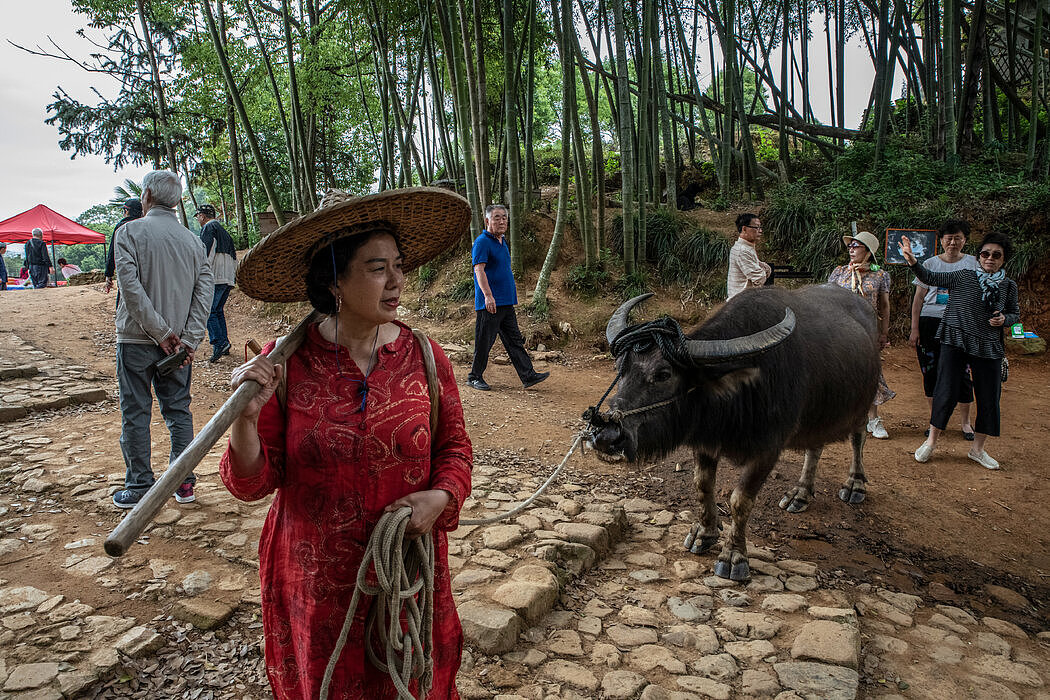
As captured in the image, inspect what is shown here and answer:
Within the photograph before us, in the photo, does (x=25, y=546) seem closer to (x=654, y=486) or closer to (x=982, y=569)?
(x=654, y=486)

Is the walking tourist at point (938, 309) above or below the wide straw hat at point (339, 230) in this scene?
below

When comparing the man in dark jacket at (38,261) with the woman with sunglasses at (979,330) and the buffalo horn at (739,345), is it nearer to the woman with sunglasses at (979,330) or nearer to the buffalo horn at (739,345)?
the buffalo horn at (739,345)

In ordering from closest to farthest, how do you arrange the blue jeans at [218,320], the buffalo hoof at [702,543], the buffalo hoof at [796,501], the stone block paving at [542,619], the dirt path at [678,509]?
the stone block paving at [542,619] → the dirt path at [678,509] → the buffalo hoof at [702,543] → the buffalo hoof at [796,501] → the blue jeans at [218,320]

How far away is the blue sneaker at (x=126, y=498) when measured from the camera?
333 centimetres

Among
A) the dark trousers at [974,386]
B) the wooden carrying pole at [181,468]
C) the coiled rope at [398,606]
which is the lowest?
the dark trousers at [974,386]

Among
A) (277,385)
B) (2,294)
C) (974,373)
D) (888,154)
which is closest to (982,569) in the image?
(974,373)

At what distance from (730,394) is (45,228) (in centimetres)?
1747

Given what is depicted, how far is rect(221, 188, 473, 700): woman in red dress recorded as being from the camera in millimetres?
1376

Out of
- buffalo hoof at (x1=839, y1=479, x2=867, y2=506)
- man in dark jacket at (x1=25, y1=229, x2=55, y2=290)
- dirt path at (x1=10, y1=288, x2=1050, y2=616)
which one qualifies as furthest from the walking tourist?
man in dark jacket at (x1=25, y1=229, x2=55, y2=290)

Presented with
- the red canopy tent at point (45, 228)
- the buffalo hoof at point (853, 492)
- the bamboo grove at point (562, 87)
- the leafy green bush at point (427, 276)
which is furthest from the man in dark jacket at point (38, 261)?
the buffalo hoof at point (853, 492)

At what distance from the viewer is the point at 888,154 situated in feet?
34.6

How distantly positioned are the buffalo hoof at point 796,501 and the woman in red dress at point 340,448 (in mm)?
3244

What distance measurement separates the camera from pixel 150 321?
321cm

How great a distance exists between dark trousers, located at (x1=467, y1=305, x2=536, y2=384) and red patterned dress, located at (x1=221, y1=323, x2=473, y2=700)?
466 centimetres
